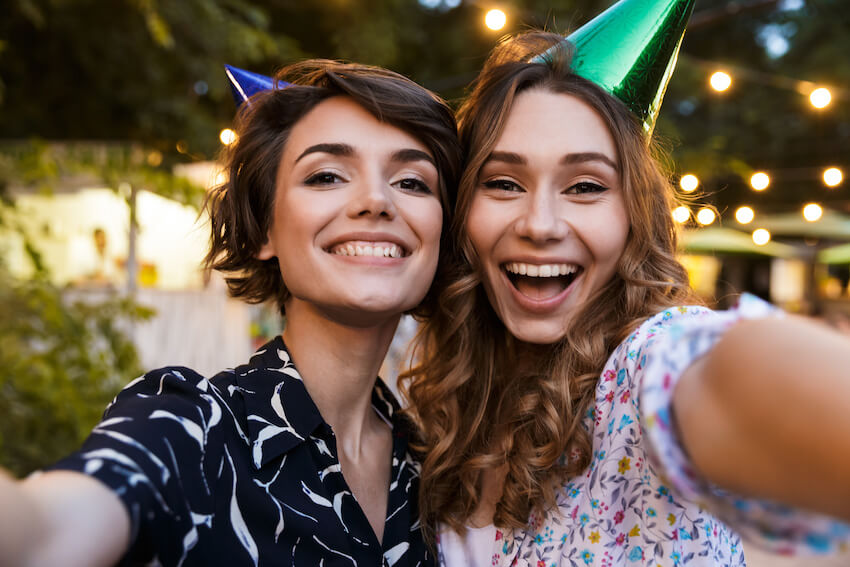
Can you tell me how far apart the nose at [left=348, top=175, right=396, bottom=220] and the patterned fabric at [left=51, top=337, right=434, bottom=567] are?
15.8 inches

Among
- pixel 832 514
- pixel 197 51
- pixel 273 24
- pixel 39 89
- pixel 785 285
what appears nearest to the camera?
pixel 832 514

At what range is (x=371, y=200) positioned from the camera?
1.69 m

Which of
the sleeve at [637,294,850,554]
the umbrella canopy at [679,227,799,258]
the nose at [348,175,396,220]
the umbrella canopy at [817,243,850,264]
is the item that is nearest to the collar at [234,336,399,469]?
the nose at [348,175,396,220]

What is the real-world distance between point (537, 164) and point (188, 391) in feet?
3.11

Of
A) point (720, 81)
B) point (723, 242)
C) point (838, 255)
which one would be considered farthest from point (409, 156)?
point (838, 255)

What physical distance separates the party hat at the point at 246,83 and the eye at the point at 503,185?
69cm

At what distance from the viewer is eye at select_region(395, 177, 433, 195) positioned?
5.96ft

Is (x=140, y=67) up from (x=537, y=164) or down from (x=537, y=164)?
up

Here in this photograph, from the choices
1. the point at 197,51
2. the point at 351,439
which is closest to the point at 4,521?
the point at 351,439

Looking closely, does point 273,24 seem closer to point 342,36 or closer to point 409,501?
point 342,36

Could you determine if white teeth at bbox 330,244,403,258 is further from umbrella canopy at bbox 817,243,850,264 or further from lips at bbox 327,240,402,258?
umbrella canopy at bbox 817,243,850,264

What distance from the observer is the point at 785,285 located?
1812 centimetres

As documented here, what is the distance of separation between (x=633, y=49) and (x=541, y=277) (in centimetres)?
65

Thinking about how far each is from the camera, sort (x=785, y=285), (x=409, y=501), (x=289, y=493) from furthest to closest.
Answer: (x=785, y=285) < (x=409, y=501) < (x=289, y=493)
